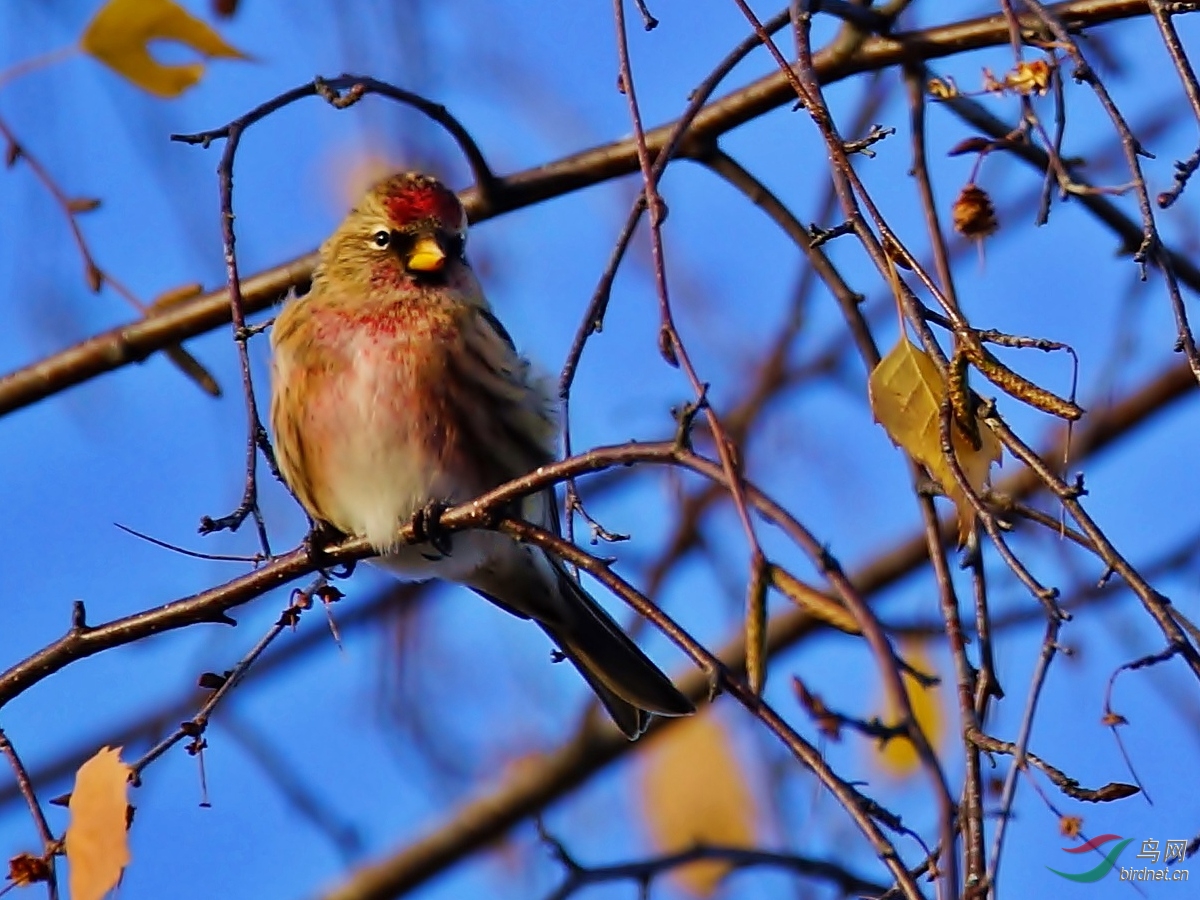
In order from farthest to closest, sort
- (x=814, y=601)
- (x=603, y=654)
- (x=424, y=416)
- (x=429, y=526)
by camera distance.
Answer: (x=603, y=654) → (x=424, y=416) → (x=429, y=526) → (x=814, y=601)

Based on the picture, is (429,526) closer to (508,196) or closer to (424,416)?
(424,416)

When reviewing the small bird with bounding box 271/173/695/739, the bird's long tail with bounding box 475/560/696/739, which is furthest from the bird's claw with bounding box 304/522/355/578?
the bird's long tail with bounding box 475/560/696/739

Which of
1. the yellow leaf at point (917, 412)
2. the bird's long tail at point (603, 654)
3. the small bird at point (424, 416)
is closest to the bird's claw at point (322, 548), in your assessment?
the small bird at point (424, 416)

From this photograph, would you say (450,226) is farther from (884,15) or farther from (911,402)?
(911,402)

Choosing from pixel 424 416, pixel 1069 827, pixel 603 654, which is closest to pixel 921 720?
pixel 603 654

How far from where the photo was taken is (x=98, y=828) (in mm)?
1783

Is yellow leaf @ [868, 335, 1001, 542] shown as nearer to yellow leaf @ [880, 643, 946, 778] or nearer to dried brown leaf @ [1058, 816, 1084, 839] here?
dried brown leaf @ [1058, 816, 1084, 839]

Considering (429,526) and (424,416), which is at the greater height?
(424,416)

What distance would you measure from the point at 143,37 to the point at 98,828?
1.03 meters

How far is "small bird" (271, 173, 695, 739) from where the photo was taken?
9.52 ft

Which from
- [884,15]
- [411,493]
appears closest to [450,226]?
[411,493]

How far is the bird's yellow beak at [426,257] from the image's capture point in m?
3.07

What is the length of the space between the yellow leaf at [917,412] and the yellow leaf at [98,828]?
0.82 meters

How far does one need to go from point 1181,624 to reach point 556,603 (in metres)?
1.62
